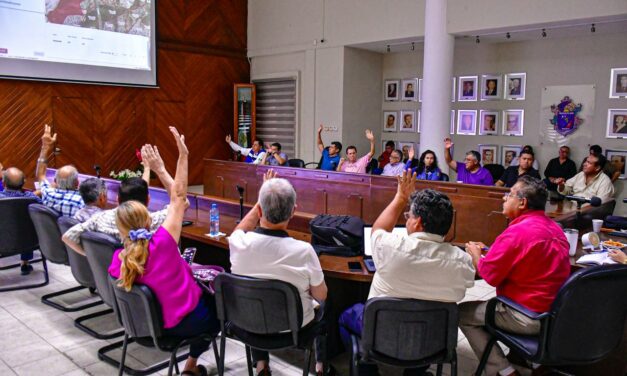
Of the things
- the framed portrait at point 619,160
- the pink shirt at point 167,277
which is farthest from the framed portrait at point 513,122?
the pink shirt at point 167,277

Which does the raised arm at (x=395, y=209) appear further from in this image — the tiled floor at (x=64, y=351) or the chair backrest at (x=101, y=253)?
the chair backrest at (x=101, y=253)

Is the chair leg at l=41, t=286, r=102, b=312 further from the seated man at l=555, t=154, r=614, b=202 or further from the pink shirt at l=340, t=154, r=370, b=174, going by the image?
the seated man at l=555, t=154, r=614, b=202

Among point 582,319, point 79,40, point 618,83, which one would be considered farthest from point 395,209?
point 79,40

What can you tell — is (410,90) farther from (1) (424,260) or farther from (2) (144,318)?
(2) (144,318)

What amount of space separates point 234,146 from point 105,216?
733cm

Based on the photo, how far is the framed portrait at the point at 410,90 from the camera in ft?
34.1

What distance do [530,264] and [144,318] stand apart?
189cm

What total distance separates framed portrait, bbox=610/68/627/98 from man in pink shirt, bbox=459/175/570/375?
6549 mm

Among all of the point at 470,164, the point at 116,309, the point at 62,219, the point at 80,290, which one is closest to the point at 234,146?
the point at 470,164

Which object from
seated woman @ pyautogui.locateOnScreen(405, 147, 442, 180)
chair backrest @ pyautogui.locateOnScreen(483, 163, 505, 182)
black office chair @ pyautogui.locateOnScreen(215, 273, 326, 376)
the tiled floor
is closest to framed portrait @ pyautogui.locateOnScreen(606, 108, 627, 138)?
chair backrest @ pyautogui.locateOnScreen(483, 163, 505, 182)

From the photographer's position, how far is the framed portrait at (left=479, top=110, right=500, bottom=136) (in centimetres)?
933

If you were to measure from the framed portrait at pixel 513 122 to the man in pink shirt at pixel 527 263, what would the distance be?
691 centimetres

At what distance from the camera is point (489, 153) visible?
9422mm

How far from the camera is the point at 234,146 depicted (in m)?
10.4
